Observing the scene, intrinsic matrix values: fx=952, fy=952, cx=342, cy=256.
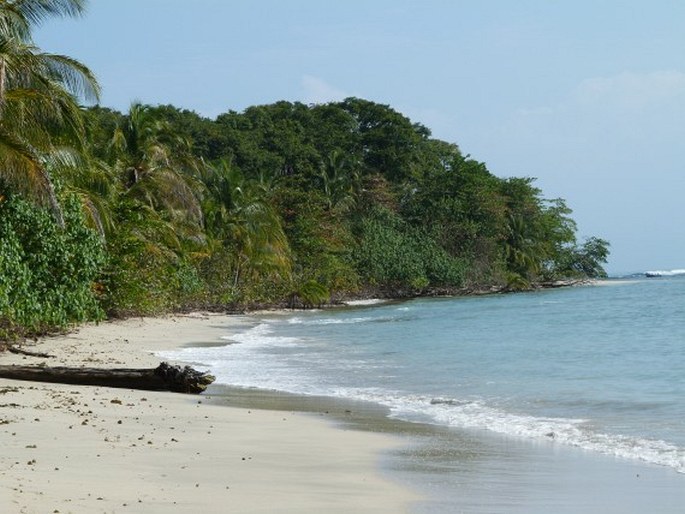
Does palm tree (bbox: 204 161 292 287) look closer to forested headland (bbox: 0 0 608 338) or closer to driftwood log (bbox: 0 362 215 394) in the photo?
forested headland (bbox: 0 0 608 338)

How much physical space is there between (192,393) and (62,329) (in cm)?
923

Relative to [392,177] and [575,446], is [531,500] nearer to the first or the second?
[575,446]

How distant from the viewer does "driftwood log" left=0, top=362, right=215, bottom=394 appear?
42.8 feet

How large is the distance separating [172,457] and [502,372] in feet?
Answer: 35.5

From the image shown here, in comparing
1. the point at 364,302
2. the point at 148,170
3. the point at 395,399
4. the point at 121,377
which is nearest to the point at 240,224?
the point at 148,170

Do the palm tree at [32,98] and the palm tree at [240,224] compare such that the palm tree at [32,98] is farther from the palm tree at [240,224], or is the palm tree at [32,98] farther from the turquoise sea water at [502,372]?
the palm tree at [240,224]

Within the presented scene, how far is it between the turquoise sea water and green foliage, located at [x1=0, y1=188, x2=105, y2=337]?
2.72 m

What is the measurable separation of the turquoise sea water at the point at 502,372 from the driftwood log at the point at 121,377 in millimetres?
2037

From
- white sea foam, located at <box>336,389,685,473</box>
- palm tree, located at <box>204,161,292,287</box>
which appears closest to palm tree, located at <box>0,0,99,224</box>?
white sea foam, located at <box>336,389,685,473</box>

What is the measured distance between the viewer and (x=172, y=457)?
317 inches

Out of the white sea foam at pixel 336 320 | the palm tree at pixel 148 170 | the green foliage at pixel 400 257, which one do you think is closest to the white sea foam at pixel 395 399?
the white sea foam at pixel 336 320

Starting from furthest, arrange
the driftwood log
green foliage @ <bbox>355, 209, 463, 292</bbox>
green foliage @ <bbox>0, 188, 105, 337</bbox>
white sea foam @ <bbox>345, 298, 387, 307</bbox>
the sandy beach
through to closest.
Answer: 1. green foliage @ <bbox>355, 209, 463, 292</bbox>
2. white sea foam @ <bbox>345, 298, 387, 307</bbox>
3. green foliage @ <bbox>0, 188, 105, 337</bbox>
4. the driftwood log
5. the sandy beach

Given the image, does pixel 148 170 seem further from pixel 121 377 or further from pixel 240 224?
pixel 121 377

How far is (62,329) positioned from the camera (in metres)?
21.5
